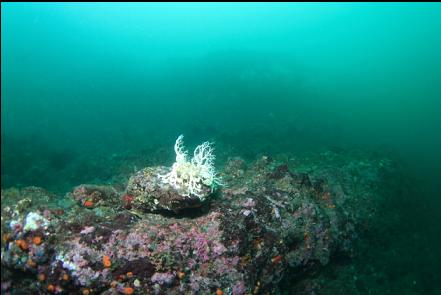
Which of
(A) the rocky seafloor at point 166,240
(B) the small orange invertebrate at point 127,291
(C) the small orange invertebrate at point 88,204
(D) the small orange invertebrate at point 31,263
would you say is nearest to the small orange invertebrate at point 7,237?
(A) the rocky seafloor at point 166,240

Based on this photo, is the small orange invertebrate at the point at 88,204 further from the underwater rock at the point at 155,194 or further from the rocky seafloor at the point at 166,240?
the underwater rock at the point at 155,194

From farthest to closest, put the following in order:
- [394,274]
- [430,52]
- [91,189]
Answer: [430,52], [394,274], [91,189]

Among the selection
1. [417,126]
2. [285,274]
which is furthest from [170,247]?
[417,126]

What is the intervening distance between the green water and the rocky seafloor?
4.08 meters

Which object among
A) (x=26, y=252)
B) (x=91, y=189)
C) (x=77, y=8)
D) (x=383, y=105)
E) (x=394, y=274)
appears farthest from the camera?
(x=77, y=8)

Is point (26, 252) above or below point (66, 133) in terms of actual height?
below

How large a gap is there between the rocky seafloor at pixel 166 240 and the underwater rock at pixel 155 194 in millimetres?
32

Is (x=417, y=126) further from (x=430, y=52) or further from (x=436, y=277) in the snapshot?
(x=430, y=52)

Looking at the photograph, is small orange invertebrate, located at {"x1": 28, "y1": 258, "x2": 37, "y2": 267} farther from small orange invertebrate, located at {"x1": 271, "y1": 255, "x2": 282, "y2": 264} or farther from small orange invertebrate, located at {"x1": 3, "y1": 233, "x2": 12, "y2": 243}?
small orange invertebrate, located at {"x1": 271, "y1": 255, "x2": 282, "y2": 264}

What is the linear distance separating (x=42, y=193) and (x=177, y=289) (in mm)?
2823

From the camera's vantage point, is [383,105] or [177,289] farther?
[383,105]

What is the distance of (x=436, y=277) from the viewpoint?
10.5m

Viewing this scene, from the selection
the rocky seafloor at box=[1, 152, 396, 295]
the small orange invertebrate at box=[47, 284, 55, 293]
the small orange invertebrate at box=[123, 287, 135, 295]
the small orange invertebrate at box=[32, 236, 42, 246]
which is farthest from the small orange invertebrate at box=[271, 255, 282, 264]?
the small orange invertebrate at box=[32, 236, 42, 246]

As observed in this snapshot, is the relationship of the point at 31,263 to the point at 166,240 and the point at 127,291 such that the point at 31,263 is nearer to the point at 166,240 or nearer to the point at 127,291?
the point at 127,291
